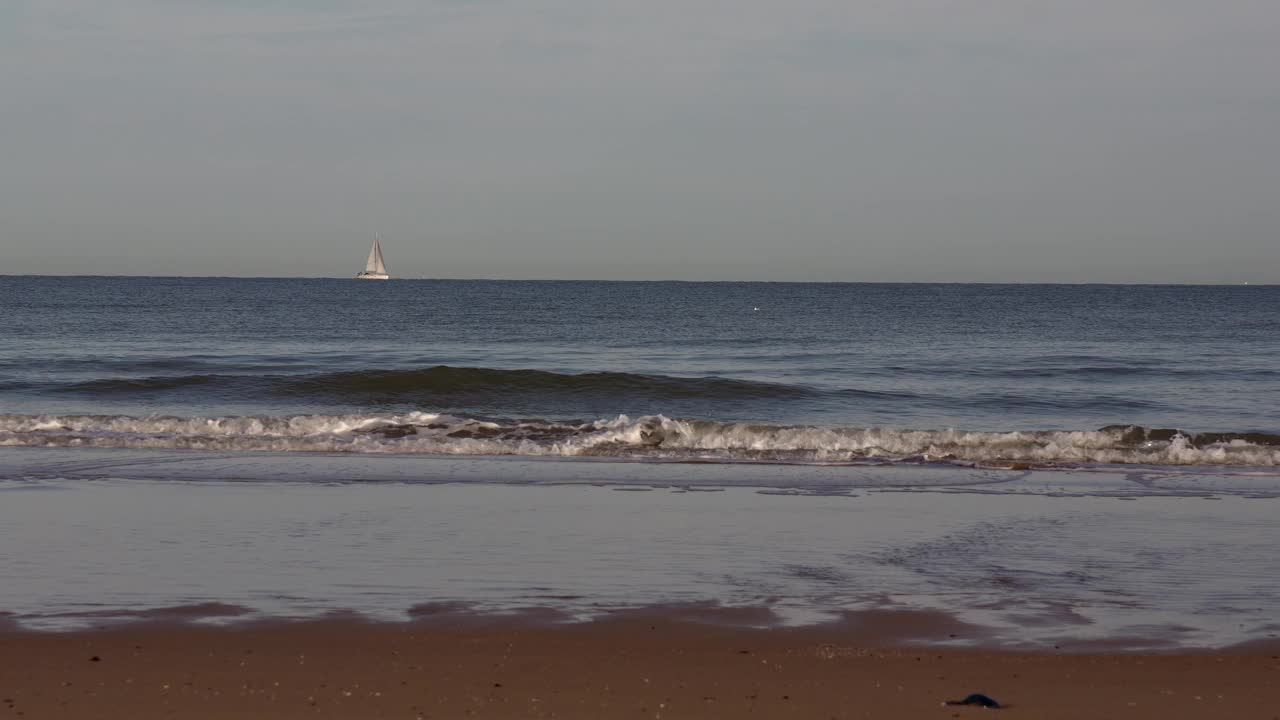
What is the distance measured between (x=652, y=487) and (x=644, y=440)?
5.32m

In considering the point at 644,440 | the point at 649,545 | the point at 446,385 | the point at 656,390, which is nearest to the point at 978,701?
the point at 649,545

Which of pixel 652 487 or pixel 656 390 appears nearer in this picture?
pixel 652 487

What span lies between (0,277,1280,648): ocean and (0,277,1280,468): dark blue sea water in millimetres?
130

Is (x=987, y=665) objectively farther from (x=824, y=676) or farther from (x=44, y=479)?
(x=44, y=479)

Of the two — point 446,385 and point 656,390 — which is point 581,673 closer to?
point 656,390

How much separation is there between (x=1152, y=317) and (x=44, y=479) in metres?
70.9

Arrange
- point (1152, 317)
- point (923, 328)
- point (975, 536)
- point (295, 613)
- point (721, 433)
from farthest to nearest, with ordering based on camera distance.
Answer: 1. point (1152, 317)
2. point (923, 328)
3. point (721, 433)
4. point (975, 536)
5. point (295, 613)

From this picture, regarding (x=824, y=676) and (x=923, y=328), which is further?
(x=923, y=328)

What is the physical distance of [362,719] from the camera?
6074mm

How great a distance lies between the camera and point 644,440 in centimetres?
1995

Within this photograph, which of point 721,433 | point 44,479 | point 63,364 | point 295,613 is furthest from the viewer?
point 63,364

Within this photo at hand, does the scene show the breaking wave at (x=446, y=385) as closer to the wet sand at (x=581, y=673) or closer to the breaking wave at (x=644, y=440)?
the breaking wave at (x=644, y=440)

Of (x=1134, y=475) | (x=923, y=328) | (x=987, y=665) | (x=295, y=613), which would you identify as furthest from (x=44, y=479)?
(x=923, y=328)

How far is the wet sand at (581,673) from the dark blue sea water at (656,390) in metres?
10.6
